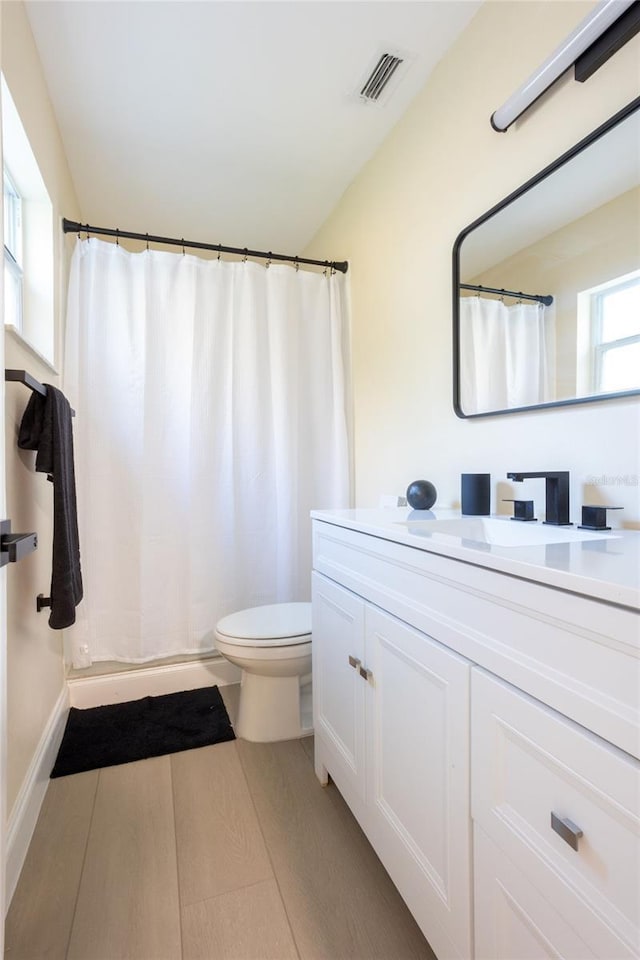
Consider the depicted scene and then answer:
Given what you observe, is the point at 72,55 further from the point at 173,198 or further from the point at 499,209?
the point at 499,209

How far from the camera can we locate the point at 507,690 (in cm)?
69

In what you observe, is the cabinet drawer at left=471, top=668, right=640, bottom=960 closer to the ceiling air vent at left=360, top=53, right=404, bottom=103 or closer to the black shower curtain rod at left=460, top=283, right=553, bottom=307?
the black shower curtain rod at left=460, top=283, right=553, bottom=307

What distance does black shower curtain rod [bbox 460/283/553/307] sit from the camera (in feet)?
3.91

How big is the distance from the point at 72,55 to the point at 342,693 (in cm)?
221

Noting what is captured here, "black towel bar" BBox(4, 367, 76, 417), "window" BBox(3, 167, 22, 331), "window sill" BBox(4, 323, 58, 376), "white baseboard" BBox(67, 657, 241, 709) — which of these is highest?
"window" BBox(3, 167, 22, 331)

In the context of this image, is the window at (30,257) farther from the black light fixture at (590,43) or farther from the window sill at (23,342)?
the black light fixture at (590,43)

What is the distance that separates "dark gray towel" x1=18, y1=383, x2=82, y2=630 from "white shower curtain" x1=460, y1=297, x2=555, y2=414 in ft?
4.19

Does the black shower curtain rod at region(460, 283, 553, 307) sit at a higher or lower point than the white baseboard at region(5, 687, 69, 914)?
higher

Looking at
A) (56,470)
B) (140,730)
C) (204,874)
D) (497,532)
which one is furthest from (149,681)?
(497,532)

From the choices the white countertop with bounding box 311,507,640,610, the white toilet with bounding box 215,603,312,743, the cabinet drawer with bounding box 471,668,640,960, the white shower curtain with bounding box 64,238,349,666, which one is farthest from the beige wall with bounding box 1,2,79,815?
the cabinet drawer with bounding box 471,668,640,960

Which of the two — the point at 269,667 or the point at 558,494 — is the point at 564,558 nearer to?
the point at 558,494

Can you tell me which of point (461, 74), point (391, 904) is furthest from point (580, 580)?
point (461, 74)

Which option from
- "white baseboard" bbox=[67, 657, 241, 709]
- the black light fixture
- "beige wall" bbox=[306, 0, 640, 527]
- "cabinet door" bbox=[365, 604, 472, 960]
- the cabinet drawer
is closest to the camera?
the cabinet drawer

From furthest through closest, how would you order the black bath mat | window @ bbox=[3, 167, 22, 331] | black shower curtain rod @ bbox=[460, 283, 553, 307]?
the black bath mat
window @ bbox=[3, 167, 22, 331]
black shower curtain rod @ bbox=[460, 283, 553, 307]
